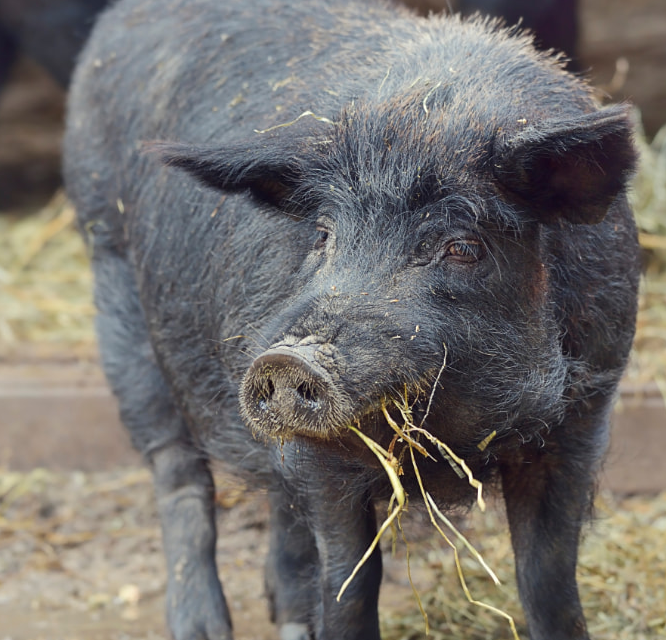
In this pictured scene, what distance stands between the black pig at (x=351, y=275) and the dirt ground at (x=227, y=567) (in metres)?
0.37

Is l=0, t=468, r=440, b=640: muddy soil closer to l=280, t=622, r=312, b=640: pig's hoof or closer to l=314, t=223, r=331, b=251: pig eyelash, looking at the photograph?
l=280, t=622, r=312, b=640: pig's hoof

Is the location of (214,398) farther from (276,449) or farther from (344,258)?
(344,258)

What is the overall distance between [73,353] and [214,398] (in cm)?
266

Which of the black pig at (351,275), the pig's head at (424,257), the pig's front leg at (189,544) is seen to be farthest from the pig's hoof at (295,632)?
the pig's head at (424,257)

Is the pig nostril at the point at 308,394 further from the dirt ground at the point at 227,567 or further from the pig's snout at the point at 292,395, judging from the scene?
the dirt ground at the point at 227,567

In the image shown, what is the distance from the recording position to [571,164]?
3.14 meters

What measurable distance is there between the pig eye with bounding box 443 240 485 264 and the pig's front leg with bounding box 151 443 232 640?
1.99 m

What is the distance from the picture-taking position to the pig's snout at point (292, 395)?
2.71 meters

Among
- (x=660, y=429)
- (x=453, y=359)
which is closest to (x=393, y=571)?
(x=660, y=429)

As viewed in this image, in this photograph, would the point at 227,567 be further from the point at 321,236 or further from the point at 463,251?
the point at 463,251

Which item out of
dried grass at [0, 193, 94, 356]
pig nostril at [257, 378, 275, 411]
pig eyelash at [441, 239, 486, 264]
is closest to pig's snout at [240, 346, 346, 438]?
pig nostril at [257, 378, 275, 411]

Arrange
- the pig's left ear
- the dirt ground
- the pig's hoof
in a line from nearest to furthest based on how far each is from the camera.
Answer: the pig's left ear → the pig's hoof → the dirt ground

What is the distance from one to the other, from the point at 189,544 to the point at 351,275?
202 cm

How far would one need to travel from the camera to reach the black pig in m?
3.05
